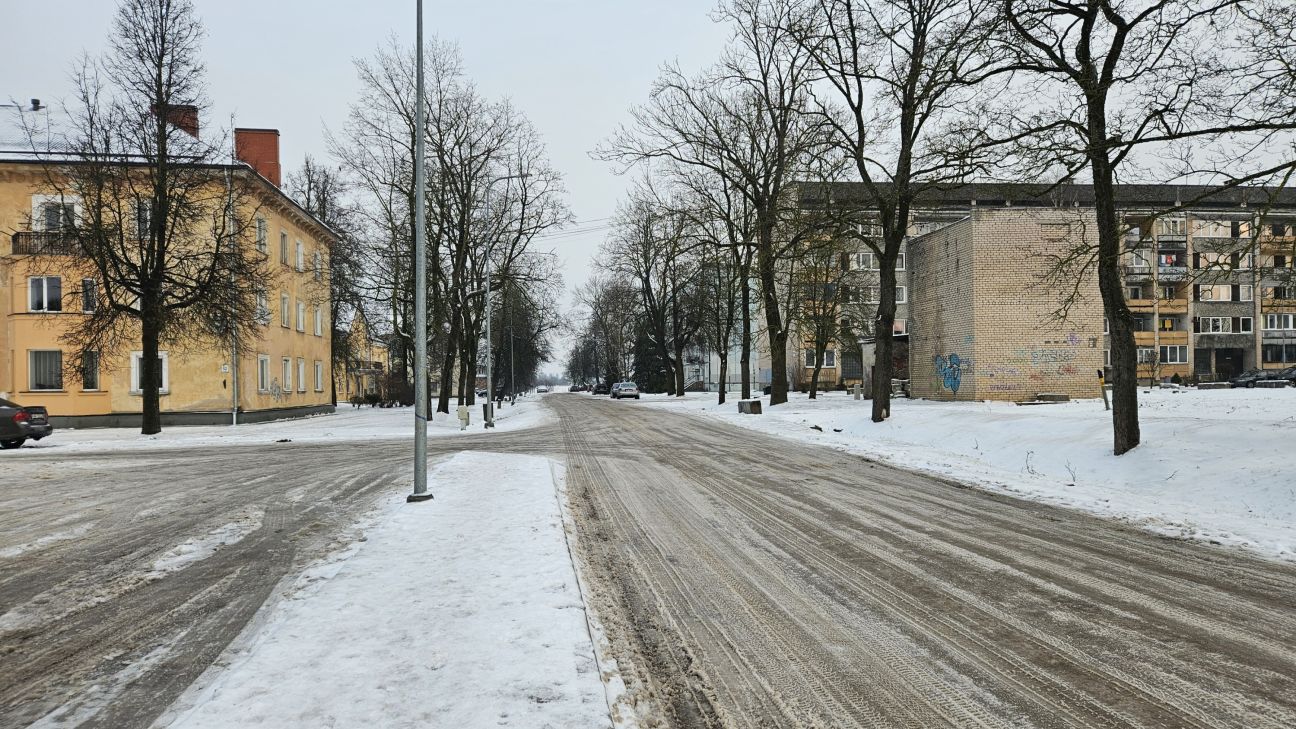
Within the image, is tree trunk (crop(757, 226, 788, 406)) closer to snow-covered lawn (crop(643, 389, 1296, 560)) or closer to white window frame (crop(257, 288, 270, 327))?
snow-covered lawn (crop(643, 389, 1296, 560))

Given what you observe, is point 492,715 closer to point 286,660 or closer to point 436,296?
point 286,660

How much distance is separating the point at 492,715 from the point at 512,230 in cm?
3246

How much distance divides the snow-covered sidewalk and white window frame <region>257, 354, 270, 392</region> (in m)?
28.4

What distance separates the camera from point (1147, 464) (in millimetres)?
10664

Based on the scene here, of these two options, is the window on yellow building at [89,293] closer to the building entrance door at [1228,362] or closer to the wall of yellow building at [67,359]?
the wall of yellow building at [67,359]

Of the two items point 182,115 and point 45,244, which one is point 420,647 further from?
point 45,244

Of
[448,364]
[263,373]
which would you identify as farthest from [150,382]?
[448,364]

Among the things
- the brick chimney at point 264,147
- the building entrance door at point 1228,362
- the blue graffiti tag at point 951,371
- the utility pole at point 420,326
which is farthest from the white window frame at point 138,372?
the building entrance door at point 1228,362

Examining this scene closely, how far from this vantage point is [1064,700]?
3445mm

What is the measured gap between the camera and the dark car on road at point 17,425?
67.8ft

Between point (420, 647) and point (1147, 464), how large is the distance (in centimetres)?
1088

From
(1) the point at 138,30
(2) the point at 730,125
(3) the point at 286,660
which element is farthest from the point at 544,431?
(3) the point at 286,660

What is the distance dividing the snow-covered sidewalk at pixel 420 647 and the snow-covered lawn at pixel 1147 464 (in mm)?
6246

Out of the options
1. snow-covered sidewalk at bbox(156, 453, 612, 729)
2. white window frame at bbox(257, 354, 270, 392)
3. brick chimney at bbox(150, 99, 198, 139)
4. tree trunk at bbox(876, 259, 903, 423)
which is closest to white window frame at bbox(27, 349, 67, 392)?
white window frame at bbox(257, 354, 270, 392)
